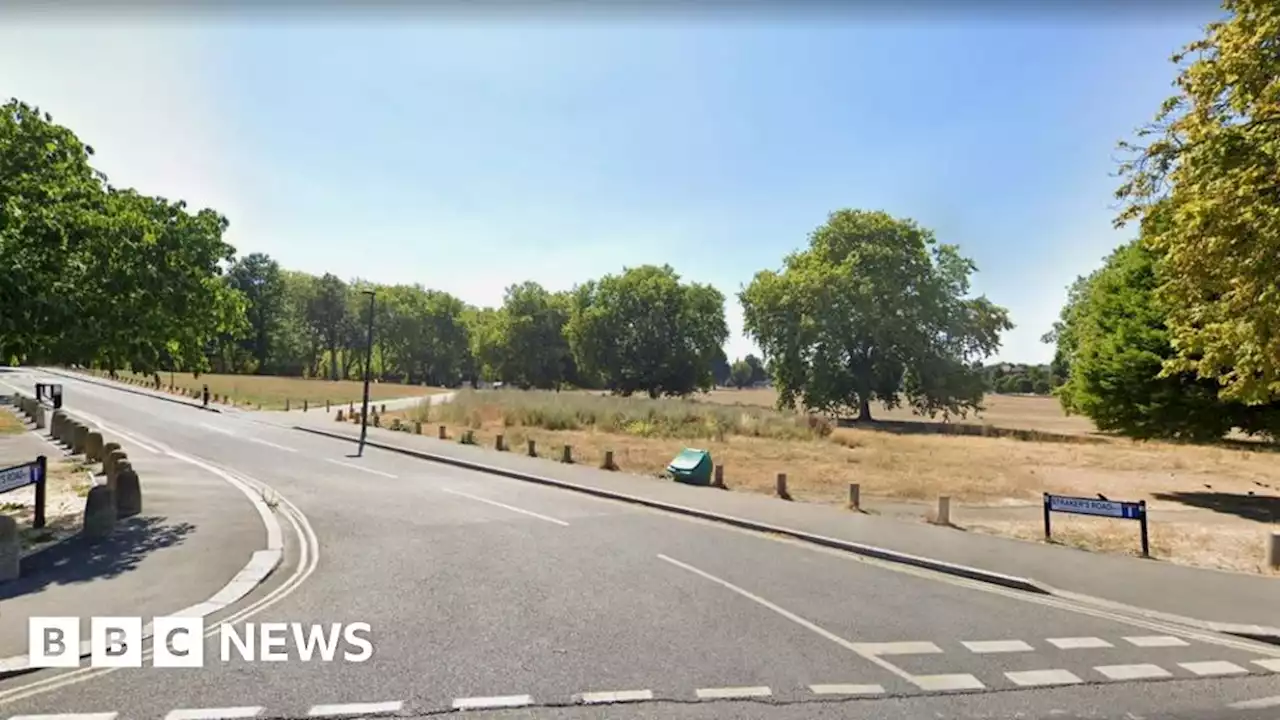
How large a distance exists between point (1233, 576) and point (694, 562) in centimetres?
784

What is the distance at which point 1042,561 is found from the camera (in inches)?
396

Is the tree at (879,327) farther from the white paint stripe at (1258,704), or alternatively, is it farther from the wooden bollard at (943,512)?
the white paint stripe at (1258,704)

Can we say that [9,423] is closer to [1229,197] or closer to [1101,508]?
[1101,508]

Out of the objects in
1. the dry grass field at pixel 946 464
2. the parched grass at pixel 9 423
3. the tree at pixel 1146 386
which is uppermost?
the tree at pixel 1146 386

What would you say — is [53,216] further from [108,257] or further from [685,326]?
[685,326]

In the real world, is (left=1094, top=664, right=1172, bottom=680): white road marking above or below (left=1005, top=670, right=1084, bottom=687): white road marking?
below

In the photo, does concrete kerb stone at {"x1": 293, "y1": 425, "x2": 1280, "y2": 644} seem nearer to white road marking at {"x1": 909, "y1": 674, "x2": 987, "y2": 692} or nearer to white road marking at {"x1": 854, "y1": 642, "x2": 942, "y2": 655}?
white road marking at {"x1": 854, "y1": 642, "x2": 942, "y2": 655}

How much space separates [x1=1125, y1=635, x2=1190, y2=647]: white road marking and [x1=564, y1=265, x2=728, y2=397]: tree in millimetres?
59114

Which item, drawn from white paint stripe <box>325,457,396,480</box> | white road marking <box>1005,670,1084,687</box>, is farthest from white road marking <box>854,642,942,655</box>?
white paint stripe <box>325,457,396,480</box>

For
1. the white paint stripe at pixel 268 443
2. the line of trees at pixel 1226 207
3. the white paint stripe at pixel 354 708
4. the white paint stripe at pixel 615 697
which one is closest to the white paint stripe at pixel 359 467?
the white paint stripe at pixel 268 443

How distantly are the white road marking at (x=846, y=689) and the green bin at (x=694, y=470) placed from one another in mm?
11825

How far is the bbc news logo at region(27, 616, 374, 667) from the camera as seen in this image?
583cm

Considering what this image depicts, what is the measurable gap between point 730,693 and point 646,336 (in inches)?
2453

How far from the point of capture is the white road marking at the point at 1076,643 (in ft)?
22.1
